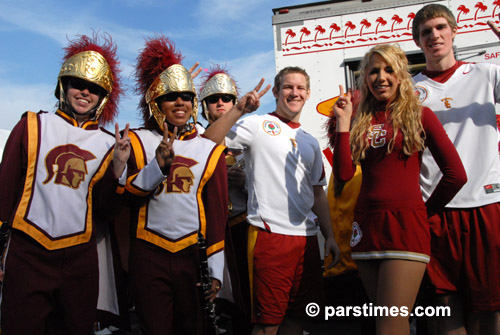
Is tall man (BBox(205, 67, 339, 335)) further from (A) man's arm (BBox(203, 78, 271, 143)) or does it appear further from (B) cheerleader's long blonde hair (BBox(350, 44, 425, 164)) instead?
(B) cheerleader's long blonde hair (BBox(350, 44, 425, 164))

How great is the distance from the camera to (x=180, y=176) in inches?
104

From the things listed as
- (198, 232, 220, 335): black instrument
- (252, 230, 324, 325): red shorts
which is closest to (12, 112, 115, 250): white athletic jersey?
(198, 232, 220, 335): black instrument

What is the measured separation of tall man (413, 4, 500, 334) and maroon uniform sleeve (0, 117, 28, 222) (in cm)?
241

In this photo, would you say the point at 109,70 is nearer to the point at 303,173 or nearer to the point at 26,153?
the point at 26,153

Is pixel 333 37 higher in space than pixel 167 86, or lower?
higher

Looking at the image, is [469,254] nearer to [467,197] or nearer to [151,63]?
[467,197]

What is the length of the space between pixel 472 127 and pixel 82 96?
243 centimetres

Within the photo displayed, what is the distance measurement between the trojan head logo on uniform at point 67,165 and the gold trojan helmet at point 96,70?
0.35 meters

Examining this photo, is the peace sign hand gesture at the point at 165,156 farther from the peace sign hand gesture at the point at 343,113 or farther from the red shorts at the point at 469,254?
the red shorts at the point at 469,254

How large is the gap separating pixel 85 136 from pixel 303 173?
1.53m

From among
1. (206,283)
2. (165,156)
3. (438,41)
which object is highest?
(438,41)

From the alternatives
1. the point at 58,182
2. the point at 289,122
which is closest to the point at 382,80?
the point at 289,122

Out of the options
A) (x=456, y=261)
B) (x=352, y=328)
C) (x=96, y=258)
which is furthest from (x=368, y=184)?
(x=352, y=328)

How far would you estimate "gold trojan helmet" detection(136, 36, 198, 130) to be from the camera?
112 inches
